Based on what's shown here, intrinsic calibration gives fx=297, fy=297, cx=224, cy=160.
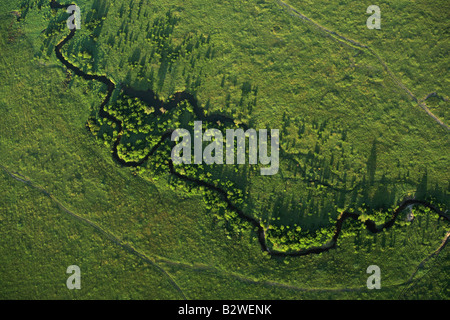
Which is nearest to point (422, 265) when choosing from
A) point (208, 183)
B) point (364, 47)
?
point (208, 183)

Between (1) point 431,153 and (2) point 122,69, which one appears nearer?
(1) point 431,153

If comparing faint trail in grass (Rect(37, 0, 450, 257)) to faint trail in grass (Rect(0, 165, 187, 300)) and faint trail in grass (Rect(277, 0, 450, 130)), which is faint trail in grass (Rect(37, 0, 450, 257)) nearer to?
faint trail in grass (Rect(277, 0, 450, 130))

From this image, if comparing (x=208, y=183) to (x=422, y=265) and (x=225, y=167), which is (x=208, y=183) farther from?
(x=422, y=265)

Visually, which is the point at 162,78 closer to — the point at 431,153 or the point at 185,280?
the point at 185,280

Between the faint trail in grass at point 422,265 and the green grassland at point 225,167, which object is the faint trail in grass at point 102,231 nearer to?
the green grassland at point 225,167

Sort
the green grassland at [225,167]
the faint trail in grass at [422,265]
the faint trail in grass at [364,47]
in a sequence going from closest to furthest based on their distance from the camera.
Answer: the faint trail in grass at [422,265]
the green grassland at [225,167]
the faint trail in grass at [364,47]

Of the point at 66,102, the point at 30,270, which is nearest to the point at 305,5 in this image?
the point at 66,102

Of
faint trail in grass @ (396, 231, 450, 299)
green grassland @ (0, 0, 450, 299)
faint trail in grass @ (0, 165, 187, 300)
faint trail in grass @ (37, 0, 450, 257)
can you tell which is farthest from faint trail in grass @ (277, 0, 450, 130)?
faint trail in grass @ (0, 165, 187, 300)

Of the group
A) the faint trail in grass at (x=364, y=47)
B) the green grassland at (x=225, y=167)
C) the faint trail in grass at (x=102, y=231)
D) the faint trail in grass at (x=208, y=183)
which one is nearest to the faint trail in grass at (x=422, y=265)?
the green grassland at (x=225, y=167)
